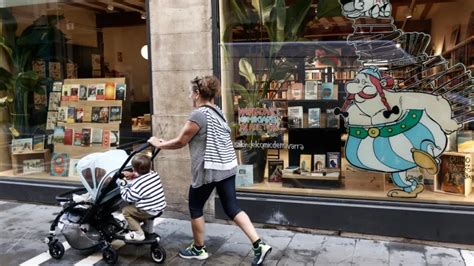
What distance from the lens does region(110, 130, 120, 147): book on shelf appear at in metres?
6.56

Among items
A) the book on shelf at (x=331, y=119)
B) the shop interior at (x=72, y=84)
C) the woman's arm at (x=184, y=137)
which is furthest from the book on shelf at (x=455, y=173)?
the shop interior at (x=72, y=84)

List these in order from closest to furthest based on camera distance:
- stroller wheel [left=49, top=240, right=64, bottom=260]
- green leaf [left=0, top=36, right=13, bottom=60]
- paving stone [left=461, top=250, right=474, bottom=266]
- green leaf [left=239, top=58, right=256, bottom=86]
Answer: paving stone [left=461, top=250, right=474, bottom=266] < stroller wheel [left=49, top=240, right=64, bottom=260] < green leaf [left=239, top=58, right=256, bottom=86] < green leaf [left=0, top=36, right=13, bottom=60]

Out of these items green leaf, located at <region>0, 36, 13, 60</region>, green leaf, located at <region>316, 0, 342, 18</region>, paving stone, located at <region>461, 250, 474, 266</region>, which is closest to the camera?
paving stone, located at <region>461, 250, 474, 266</region>

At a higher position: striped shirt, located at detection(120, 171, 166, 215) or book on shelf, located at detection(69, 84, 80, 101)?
book on shelf, located at detection(69, 84, 80, 101)

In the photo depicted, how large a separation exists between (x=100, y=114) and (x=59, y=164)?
993 millimetres

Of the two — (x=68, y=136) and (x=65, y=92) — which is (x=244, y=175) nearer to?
(x=68, y=136)

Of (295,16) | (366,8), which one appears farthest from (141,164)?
(366,8)

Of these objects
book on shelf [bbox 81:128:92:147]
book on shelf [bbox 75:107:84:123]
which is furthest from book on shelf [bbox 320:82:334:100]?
book on shelf [bbox 75:107:84:123]

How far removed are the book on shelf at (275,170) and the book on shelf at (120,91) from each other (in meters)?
2.46

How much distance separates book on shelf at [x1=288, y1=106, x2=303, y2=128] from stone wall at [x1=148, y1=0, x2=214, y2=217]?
42.0 inches

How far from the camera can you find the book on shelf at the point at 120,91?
6.58 m

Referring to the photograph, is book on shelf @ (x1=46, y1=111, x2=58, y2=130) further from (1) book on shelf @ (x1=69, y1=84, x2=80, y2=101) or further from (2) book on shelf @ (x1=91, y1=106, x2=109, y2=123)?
(2) book on shelf @ (x1=91, y1=106, x2=109, y2=123)

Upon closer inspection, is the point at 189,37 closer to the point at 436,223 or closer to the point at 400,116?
the point at 400,116

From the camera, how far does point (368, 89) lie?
4949 mm
